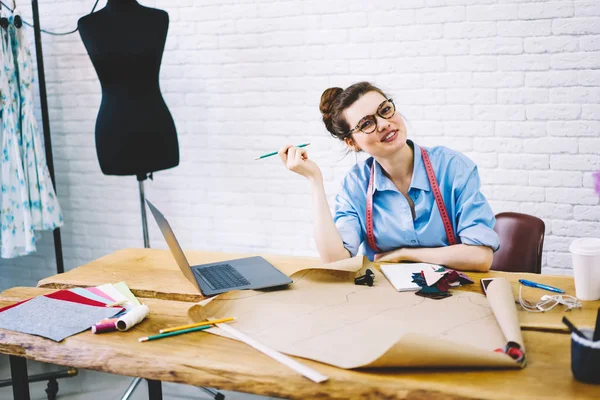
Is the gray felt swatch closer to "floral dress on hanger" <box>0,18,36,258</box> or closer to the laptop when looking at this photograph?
the laptop

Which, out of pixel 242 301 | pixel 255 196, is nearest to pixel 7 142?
pixel 255 196

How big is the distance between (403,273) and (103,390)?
6.02 ft

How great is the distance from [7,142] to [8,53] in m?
0.46

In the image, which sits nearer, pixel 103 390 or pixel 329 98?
pixel 329 98

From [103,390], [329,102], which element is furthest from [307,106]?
[103,390]

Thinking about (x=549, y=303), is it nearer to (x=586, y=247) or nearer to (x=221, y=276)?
(x=586, y=247)

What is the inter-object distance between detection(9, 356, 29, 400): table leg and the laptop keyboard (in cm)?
49

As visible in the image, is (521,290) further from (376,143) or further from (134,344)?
(134,344)

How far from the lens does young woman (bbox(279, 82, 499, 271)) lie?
A: 1.85 m

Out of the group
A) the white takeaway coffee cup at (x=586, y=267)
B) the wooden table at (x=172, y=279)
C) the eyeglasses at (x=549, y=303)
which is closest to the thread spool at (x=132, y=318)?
the wooden table at (x=172, y=279)

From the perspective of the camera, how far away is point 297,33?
3113 millimetres

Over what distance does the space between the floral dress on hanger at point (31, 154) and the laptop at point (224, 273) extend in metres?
1.76

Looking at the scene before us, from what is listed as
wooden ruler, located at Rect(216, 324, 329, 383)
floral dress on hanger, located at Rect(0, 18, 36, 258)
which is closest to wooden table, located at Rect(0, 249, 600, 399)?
wooden ruler, located at Rect(216, 324, 329, 383)

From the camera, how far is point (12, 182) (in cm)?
311
